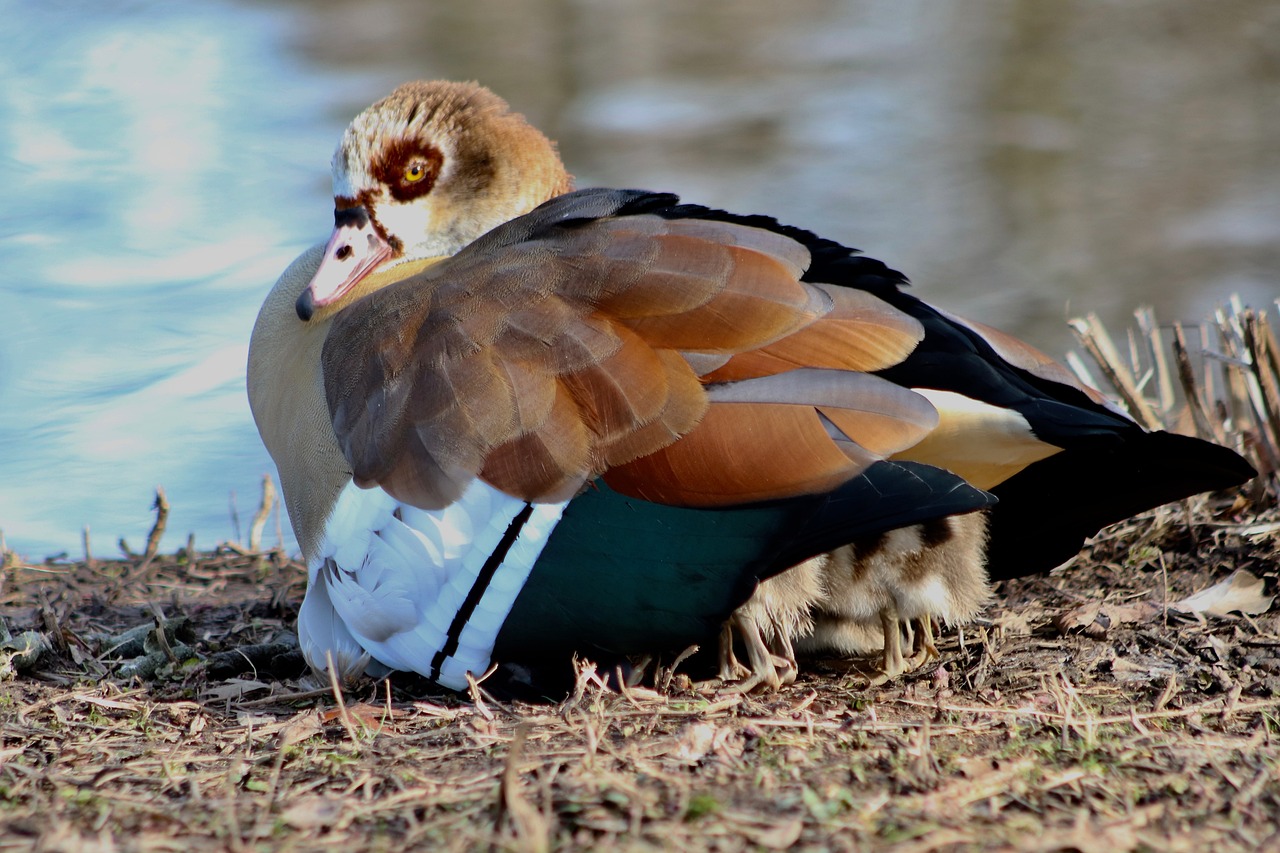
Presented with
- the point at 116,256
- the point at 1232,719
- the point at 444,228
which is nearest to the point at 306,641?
the point at 444,228

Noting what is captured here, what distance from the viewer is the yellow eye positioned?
3.97 metres

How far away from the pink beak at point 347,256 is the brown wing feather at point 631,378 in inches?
26.8

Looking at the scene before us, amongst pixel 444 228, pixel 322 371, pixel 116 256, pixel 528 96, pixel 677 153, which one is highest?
pixel 528 96

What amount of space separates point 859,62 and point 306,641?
9.49m

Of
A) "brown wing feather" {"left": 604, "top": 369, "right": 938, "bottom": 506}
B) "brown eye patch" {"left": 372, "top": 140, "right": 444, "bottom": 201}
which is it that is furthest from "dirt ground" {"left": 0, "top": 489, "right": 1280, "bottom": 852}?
"brown eye patch" {"left": 372, "top": 140, "right": 444, "bottom": 201}

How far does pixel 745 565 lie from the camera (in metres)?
2.75

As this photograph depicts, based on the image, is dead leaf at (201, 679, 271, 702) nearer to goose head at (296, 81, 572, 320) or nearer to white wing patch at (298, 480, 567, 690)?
white wing patch at (298, 480, 567, 690)

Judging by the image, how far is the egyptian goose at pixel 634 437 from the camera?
2.78m

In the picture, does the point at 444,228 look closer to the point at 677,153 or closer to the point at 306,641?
the point at 306,641

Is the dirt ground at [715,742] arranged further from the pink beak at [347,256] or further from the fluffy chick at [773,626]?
the pink beak at [347,256]

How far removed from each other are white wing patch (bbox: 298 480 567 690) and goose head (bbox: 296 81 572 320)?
0.93 meters

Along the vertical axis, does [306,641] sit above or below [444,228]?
below

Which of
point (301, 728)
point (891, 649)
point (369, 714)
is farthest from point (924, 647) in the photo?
point (301, 728)

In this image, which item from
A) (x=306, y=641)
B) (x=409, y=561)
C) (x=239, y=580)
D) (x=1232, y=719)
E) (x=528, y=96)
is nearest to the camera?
(x=1232, y=719)
